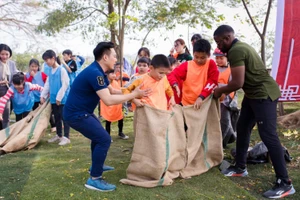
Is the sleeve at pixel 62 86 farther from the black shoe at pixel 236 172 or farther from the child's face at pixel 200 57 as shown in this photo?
the black shoe at pixel 236 172

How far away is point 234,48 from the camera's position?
3.29m

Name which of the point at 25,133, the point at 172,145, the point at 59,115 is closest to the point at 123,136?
the point at 59,115

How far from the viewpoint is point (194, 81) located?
160 inches

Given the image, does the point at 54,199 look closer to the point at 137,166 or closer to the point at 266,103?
the point at 137,166

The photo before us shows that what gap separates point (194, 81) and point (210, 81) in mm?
211

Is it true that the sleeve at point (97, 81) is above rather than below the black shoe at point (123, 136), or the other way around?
above

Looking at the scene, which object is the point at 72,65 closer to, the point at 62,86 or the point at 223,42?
the point at 62,86

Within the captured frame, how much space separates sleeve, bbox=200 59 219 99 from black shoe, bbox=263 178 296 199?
1.24 meters

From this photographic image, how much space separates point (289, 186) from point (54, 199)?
2.33 meters

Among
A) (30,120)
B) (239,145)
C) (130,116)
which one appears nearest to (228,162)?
(239,145)

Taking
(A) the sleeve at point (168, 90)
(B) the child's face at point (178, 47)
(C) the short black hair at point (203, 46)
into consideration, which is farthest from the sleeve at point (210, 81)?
(B) the child's face at point (178, 47)

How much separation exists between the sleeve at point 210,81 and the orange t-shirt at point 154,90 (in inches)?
18.7

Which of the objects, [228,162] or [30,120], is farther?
[30,120]

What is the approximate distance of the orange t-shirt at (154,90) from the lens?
368 centimetres
